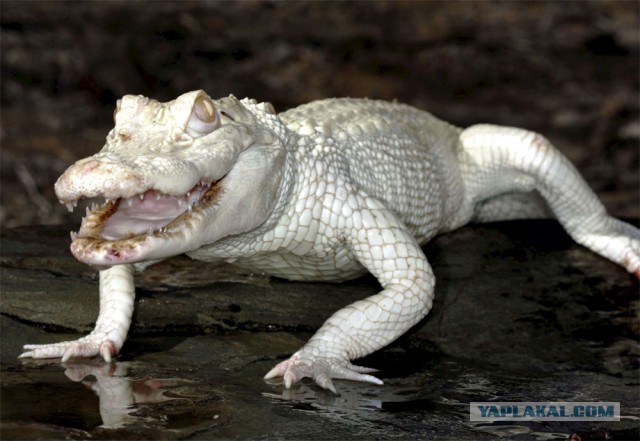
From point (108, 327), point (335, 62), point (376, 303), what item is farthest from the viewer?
point (335, 62)

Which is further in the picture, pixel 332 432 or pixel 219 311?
pixel 219 311

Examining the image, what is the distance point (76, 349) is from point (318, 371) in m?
0.95

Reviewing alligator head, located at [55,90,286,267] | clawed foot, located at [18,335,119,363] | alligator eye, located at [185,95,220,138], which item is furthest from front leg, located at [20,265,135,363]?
alligator eye, located at [185,95,220,138]

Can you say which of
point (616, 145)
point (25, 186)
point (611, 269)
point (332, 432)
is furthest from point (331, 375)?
point (616, 145)

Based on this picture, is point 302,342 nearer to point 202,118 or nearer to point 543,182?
point 202,118

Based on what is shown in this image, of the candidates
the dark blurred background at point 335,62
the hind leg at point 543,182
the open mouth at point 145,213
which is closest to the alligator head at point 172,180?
the open mouth at point 145,213

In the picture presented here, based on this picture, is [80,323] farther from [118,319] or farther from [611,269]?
[611,269]

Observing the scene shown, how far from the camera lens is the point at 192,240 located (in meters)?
3.40

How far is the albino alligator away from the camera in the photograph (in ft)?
10.9

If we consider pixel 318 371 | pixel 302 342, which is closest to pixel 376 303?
pixel 302 342

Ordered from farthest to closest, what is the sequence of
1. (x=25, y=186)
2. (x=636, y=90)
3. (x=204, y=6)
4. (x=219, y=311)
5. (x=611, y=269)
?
(x=204, y=6), (x=636, y=90), (x=25, y=186), (x=611, y=269), (x=219, y=311)

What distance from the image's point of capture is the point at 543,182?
518 centimetres

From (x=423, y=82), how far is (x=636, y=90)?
76.6 inches

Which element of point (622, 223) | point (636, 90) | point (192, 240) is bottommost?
point (192, 240)
